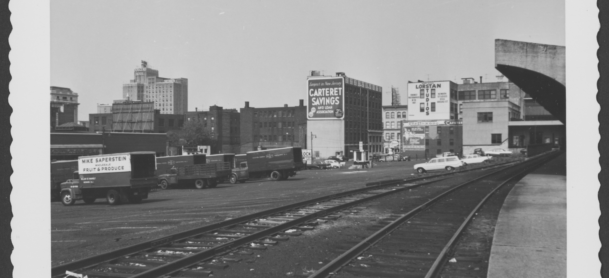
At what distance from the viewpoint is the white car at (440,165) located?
48094mm

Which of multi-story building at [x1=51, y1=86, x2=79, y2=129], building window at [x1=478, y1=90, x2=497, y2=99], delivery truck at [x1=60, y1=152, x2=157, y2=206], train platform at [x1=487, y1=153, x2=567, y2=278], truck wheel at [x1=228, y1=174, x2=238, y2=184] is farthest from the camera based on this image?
building window at [x1=478, y1=90, x2=497, y2=99]

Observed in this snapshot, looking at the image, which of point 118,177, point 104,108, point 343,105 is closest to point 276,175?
point 343,105

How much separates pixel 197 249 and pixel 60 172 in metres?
10.4

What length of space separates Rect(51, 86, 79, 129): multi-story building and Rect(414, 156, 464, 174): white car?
4288 centimetres

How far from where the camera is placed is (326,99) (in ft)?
84.2

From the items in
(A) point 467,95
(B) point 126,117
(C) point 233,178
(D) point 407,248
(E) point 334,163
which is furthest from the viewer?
(A) point 467,95

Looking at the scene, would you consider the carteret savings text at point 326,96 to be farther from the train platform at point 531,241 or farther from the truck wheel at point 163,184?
the truck wheel at point 163,184

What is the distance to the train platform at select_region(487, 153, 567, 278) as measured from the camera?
7.70m

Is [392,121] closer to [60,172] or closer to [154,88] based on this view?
[60,172]

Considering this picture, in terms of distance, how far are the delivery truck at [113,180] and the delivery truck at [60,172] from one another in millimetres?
247

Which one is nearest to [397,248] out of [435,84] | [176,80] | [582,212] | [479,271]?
[479,271]

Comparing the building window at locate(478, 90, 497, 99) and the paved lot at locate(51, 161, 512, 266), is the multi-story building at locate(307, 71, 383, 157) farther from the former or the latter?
the building window at locate(478, 90, 497, 99)

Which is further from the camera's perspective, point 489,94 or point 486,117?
point 489,94

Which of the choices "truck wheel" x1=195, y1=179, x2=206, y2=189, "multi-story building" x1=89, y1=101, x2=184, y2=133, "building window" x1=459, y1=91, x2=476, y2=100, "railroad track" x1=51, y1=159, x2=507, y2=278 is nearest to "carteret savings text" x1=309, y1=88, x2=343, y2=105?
"railroad track" x1=51, y1=159, x2=507, y2=278
